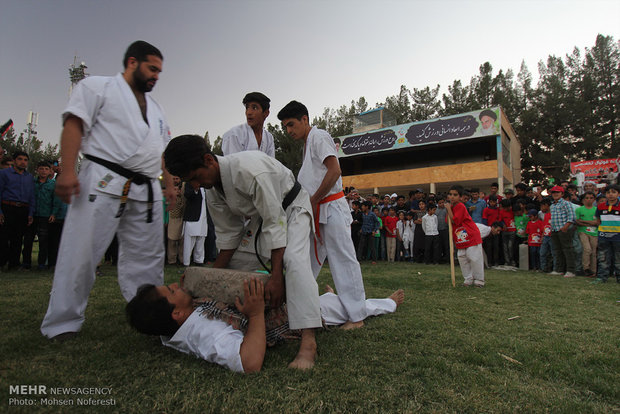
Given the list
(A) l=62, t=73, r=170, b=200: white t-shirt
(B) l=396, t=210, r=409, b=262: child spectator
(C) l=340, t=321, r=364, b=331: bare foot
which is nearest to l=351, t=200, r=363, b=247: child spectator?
(B) l=396, t=210, r=409, b=262: child spectator

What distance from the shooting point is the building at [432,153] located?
22.1 metres

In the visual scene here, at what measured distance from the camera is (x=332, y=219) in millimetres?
2900

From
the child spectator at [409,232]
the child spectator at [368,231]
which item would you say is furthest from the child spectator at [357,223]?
the child spectator at [409,232]

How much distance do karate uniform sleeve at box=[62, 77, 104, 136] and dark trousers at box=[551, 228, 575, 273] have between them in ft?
27.1

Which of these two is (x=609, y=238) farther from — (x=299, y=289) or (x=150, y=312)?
(x=150, y=312)

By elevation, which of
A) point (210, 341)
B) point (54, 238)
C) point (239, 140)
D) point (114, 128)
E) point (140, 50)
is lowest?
point (210, 341)

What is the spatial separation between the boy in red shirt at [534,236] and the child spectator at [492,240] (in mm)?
701

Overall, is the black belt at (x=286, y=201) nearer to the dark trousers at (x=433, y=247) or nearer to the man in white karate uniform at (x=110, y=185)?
the man in white karate uniform at (x=110, y=185)

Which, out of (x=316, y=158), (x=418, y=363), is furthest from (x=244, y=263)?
(x=418, y=363)

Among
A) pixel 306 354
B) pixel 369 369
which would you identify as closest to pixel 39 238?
pixel 306 354

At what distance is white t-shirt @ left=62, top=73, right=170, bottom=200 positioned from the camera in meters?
2.37

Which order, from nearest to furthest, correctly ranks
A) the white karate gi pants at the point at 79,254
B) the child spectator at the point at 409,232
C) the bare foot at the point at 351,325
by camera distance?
the white karate gi pants at the point at 79,254
the bare foot at the point at 351,325
the child spectator at the point at 409,232

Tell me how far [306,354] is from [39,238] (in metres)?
6.61

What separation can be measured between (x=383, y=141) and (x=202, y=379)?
25560 millimetres
